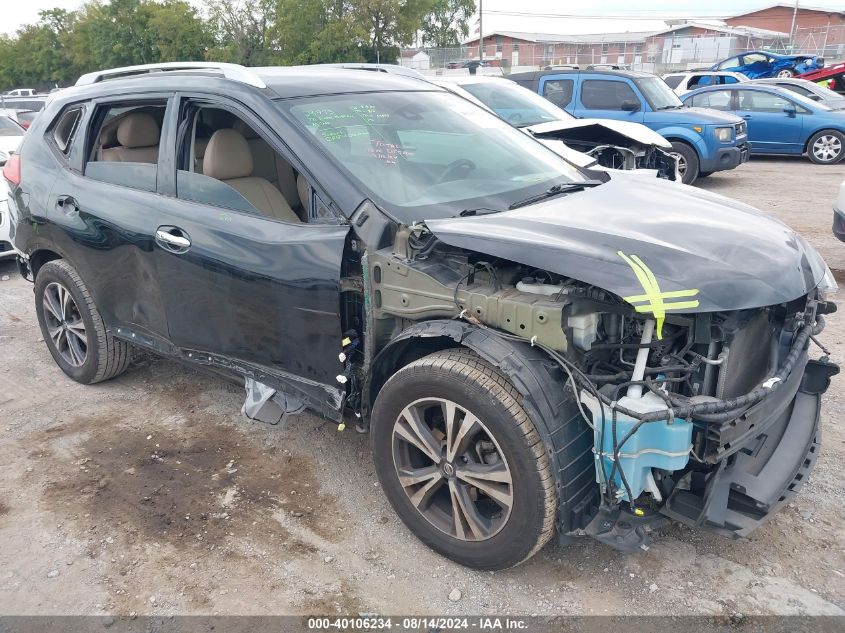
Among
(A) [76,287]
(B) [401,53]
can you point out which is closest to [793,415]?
(A) [76,287]

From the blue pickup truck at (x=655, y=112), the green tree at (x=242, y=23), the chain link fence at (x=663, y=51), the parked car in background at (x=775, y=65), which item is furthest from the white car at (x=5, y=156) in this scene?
the green tree at (x=242, y=23)

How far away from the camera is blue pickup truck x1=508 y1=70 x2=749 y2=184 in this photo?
35.4 feet

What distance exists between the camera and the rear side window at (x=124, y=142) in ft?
12.6

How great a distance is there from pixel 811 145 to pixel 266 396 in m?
13.3

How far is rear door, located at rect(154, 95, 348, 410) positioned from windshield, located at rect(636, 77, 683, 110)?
28.9ft

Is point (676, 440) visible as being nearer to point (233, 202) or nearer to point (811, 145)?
point (233, 202)

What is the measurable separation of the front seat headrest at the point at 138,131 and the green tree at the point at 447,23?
70.5m

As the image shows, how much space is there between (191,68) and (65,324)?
1.98m

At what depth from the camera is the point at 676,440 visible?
2.32 meters

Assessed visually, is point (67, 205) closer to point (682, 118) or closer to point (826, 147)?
point (682, 118)

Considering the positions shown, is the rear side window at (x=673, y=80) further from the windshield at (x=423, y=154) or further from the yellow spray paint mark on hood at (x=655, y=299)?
the yellow spray paint mark on hood at (x=655, y=299)

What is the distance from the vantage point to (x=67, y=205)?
4.16 m

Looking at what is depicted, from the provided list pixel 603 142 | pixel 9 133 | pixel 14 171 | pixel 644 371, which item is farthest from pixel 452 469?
pixel 9 133

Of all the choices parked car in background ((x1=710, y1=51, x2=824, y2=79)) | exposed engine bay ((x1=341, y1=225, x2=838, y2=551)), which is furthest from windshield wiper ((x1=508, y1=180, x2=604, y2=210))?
parked car in background ((x1=710, y1=51, x2=824, y2=79))
